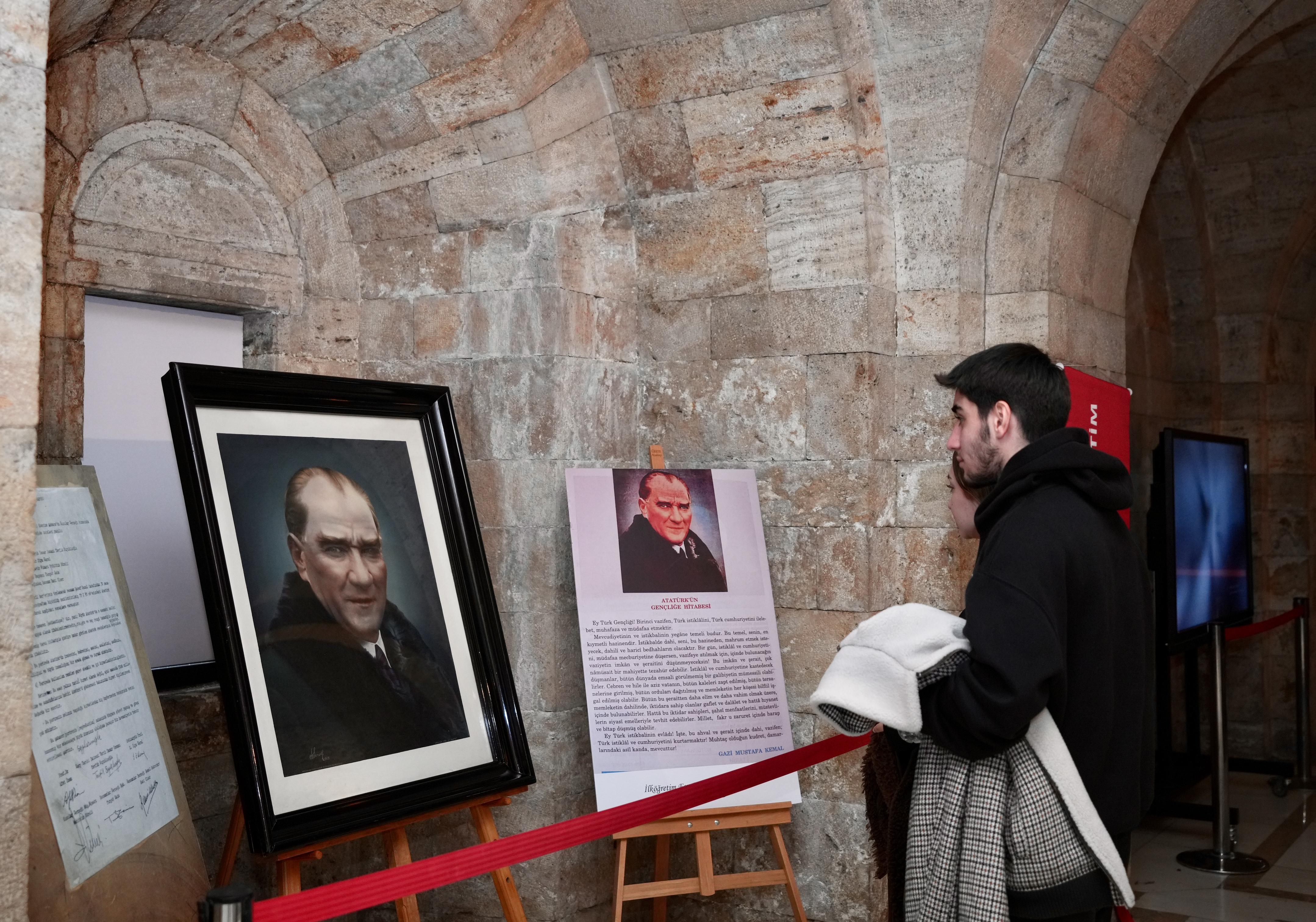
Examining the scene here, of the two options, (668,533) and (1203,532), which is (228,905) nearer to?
(668,533)

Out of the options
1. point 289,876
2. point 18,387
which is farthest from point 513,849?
point 18,387

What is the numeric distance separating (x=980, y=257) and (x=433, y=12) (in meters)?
1.69

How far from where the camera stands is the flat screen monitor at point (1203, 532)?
4.70 meters

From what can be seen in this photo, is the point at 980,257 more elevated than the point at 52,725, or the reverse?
the point at 980,257

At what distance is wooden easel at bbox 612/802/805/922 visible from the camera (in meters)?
3.06

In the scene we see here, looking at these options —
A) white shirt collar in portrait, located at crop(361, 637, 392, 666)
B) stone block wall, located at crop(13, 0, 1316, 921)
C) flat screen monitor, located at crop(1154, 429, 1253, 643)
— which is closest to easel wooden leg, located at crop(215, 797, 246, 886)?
white shirt collar in portrait, located at crop(361, 637, 392, 666)

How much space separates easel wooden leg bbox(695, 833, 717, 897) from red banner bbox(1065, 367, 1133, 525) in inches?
57.6

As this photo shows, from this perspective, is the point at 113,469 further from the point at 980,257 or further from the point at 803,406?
the point at 980,257

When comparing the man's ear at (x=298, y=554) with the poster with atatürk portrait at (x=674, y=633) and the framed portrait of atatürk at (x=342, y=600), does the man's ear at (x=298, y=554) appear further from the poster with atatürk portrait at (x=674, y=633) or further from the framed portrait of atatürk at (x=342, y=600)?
the poster with atatürk portrait at (x=674, y=633)

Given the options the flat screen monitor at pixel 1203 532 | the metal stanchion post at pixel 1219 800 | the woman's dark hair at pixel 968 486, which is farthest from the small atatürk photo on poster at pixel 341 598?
the metal stanchion post at pixel 1219 800

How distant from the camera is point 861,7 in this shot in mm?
3449

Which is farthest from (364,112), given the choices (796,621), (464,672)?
(796,621)

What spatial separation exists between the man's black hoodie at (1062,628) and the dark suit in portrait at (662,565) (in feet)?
Answer: 5.09
